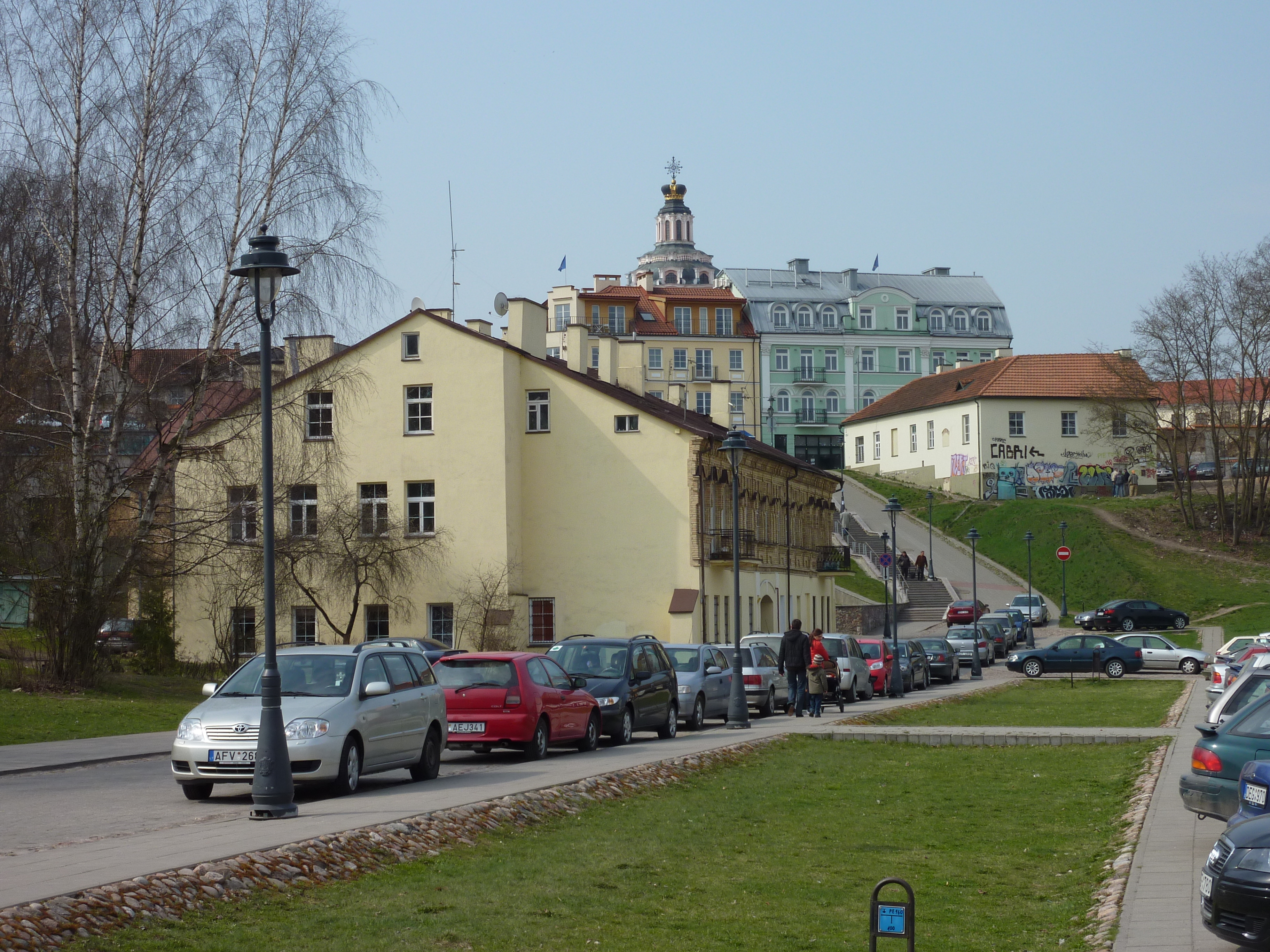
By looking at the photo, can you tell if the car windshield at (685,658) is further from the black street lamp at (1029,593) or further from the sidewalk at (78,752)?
the black street lamp at (1029,593)

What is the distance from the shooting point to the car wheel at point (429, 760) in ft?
59.1

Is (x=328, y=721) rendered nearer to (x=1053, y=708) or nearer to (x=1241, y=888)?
(x=1241, y=888)

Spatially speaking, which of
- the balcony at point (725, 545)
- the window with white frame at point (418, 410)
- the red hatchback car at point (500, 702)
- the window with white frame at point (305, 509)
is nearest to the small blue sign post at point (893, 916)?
the red hatchback car at point (500, 702)

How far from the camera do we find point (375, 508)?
51.1 m

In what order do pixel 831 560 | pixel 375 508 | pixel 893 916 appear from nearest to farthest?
pixel 893 916 → pixel 375 508 → pixel 831 560

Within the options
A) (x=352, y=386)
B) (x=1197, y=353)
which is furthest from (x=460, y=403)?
(x=1197, y=353)

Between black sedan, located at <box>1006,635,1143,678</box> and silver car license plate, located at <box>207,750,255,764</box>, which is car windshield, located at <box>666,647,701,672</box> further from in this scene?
black sedan, located at <box>1006,635,1143,678</box>

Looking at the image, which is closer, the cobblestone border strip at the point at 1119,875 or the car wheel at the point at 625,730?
the cobblestone border strip at the point at 1119,875

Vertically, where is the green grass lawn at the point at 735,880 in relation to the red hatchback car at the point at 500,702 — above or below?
below

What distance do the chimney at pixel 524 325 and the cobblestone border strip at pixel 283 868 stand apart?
3766 cm

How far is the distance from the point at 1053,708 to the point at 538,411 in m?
23.5

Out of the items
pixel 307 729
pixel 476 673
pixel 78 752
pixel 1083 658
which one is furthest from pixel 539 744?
pixel 1083 658

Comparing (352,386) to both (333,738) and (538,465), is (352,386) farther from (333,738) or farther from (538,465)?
(333,738)

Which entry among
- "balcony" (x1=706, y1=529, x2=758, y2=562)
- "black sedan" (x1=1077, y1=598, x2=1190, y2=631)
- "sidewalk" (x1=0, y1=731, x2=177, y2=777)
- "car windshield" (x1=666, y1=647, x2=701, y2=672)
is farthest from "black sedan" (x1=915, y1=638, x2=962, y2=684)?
"sidewalk" (x1=0, y1=731, x2=177, y2=777)
